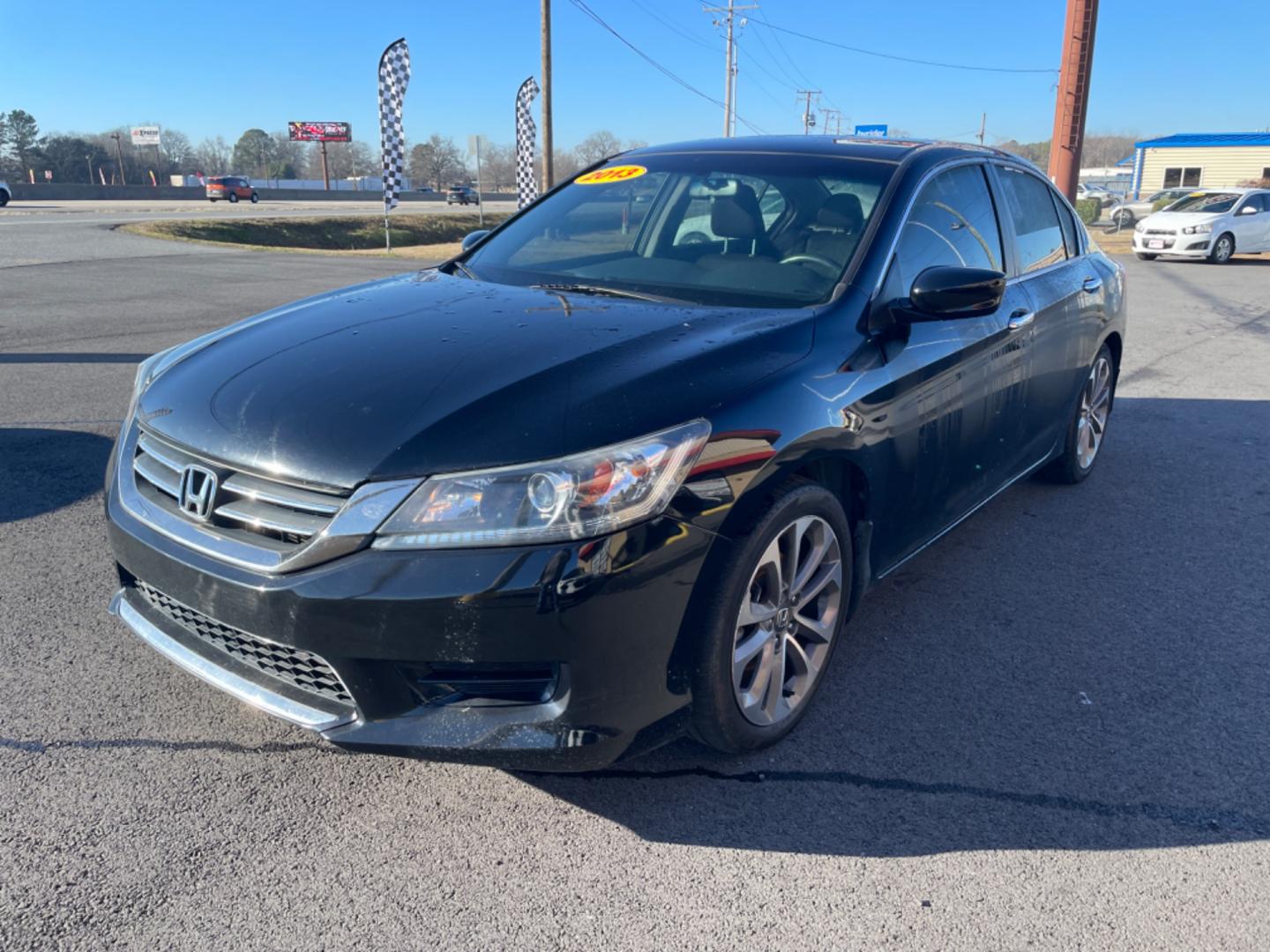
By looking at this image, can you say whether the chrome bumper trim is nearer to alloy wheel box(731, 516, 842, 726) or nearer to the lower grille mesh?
the lower grille mesh

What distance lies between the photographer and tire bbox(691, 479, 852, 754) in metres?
2.42

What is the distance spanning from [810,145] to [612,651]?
8.29 feet

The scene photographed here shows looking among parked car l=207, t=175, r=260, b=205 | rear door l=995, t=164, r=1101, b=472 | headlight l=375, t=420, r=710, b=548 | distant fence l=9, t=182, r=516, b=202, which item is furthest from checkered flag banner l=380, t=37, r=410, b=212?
distant fence l=9, t=182, r=516, b=202

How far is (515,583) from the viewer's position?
210cm

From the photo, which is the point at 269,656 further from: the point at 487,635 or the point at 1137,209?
the point at 1137,209

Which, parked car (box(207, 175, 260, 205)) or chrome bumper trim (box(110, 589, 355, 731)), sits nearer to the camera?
chrome bumper trim (box(110, 589, 355, 731))

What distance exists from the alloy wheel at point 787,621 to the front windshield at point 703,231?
0.79 m

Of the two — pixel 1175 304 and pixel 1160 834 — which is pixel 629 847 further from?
pixel 1175 304

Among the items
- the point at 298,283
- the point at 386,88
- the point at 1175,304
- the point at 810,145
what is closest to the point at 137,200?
the point at 386,88

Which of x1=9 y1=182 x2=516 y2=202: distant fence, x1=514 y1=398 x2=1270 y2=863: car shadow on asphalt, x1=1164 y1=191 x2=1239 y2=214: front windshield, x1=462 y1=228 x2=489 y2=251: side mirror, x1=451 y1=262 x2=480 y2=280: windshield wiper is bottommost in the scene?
x1=514 y1=398 x2=1270 y2=863: car shadow on asphalt

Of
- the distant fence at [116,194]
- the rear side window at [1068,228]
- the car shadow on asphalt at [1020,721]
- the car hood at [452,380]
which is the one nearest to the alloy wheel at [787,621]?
the car shadow on asphalt at [1020,721]

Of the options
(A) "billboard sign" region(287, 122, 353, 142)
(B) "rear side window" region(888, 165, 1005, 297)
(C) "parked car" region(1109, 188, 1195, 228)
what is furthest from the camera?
(A) "billboard sign" region(287, 122, 353, 142)

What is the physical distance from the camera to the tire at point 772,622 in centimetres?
242

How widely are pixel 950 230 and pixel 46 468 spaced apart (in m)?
4.51
